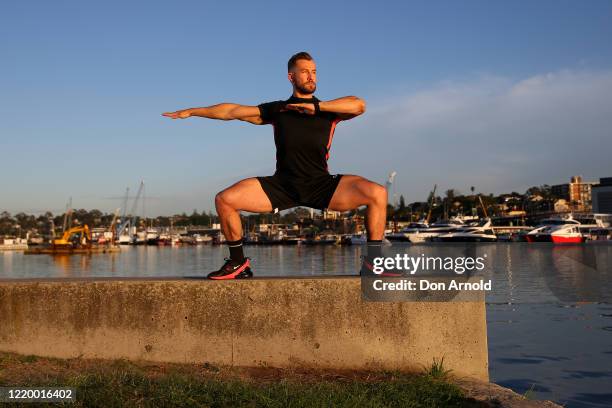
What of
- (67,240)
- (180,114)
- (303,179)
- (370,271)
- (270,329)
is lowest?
(67,240)

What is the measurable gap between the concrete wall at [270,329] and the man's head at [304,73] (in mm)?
1992

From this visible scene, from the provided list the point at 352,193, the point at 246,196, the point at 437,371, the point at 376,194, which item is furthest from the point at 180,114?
the point at 437,371

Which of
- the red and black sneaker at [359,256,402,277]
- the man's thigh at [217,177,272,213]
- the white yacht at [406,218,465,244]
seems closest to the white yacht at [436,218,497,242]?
the white yacht at [406,218,465,244]

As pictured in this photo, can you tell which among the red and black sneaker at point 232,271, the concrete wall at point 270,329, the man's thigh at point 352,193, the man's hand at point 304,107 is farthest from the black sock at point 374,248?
the man's hand at point 304,107

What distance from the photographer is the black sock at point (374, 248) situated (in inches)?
233

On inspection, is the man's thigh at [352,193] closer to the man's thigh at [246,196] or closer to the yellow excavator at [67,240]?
the man's thigh at [246,196]

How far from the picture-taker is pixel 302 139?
19.8ft

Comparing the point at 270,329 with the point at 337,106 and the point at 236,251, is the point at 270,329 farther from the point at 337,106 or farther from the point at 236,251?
the point at 337,106

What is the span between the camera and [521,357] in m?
10.4

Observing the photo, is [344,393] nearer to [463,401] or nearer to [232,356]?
[463,401]

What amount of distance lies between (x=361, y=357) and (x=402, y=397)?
1068 mm

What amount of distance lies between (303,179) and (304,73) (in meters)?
1.10

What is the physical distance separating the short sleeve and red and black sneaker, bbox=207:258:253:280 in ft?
4.97

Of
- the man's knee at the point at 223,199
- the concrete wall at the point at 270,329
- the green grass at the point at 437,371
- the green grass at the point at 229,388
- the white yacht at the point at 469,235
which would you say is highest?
the man's knee at the point at 223,199
